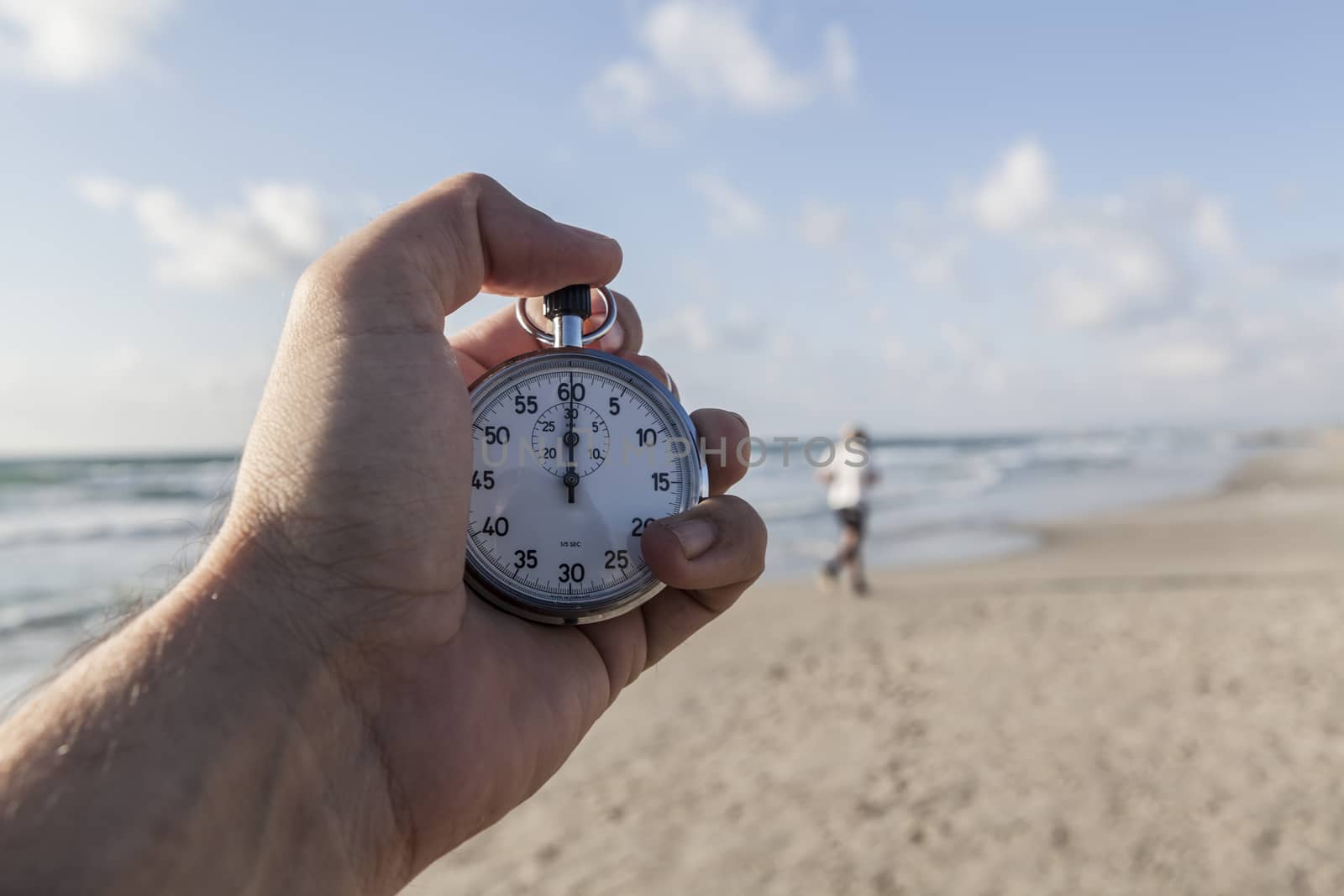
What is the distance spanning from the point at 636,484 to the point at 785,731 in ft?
15.3

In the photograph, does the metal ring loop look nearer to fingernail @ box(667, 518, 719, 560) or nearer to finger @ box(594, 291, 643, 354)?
finger @ box(594, 291, 643, 354)

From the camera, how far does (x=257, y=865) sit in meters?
1.75

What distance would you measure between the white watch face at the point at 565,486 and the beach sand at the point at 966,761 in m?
2.60

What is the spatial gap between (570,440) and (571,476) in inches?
4.3

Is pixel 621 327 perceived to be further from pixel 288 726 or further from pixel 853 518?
pixel 853 518

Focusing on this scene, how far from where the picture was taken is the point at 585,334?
2959 mm

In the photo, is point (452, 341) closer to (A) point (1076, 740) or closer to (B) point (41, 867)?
(B) point (41, 867)

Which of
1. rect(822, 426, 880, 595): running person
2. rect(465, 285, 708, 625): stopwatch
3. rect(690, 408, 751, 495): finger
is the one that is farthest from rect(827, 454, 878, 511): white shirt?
rect(465, 285, 708, 625): stopwatch

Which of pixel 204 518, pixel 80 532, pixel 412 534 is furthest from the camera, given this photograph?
pixel 80 532

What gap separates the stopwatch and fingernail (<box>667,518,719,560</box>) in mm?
169

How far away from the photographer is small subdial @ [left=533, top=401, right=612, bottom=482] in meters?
2.66

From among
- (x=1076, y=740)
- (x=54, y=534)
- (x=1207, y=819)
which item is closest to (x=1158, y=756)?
(x=1076, y=740)

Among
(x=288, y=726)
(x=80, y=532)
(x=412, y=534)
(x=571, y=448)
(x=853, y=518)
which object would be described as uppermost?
(x=80, y=532)

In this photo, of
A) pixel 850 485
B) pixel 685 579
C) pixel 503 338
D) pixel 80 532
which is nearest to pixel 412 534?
pixel 685 579
